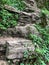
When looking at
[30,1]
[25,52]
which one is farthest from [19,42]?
[30,1]

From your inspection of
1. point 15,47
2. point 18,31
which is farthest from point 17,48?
point 18,31

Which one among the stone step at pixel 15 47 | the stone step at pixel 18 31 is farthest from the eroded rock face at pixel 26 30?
the stone step at pixel 15 47

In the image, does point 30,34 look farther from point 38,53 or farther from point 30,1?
point 30,1

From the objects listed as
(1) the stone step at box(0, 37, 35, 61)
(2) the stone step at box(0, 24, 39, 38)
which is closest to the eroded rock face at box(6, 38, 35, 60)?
(1) the stone step at box(0, 37, 35, 61)

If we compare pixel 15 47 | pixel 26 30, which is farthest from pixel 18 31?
pixel 15 47

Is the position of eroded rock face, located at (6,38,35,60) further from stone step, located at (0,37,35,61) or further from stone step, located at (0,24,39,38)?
stone step, located at (0,24,39,38)

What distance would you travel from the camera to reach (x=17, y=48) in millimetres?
6469

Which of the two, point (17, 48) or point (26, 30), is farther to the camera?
point (26, 30)

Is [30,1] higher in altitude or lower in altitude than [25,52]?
higher

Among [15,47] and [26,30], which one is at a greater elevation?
[26,30]

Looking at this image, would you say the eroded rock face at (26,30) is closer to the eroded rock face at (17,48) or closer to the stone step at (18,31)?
the stone step at (18,31)

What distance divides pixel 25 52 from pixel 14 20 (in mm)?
1926

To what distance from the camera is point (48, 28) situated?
8.30 meters

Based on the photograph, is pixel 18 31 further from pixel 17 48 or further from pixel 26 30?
pixel 17 48
